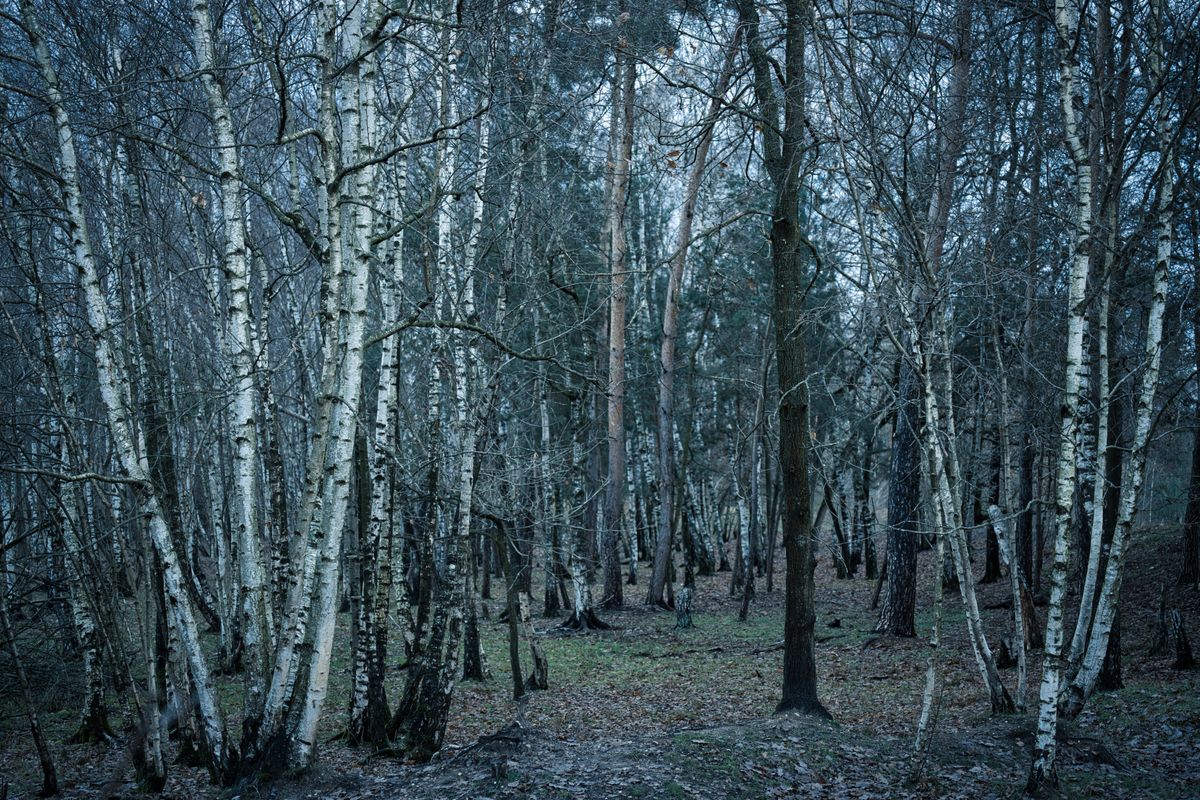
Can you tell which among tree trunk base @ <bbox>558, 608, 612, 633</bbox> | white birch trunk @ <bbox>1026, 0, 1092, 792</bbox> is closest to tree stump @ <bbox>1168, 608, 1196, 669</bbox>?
white birch trunk @ <bbox>1026, 0, 1092, 792</bbox>

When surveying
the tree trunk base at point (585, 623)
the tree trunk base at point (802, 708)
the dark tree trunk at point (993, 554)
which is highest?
the dark tree trunk at point (993, 554)

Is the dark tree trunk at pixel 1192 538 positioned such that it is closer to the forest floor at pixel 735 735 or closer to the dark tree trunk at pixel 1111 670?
the forest floor at pixel 735 735

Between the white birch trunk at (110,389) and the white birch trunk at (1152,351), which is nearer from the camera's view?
the white birch trunk at (110,389)

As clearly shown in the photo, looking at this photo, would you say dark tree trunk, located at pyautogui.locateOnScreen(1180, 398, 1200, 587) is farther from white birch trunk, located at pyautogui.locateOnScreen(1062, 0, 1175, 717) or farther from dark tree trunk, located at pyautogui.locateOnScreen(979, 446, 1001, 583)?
white birch trunk, located at pyautogui.locateOnScreen(1062, 0, 1175, 717)

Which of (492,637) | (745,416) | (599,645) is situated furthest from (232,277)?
(745,416)

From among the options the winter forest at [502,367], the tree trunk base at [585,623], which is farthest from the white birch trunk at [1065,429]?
the tree trunk base at [585,623]

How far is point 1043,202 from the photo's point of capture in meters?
9.64

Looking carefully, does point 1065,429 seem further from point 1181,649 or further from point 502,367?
point 1181,649

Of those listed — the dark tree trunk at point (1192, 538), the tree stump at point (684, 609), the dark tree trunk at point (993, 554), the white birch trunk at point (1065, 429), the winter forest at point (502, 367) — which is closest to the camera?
the white birch trunk at point (1065, 429)

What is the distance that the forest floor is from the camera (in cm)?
657

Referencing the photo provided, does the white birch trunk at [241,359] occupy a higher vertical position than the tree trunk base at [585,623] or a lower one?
higher

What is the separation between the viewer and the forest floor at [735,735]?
259 inches

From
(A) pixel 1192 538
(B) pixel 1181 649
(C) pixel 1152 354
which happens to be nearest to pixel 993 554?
(A) pixel 1192 538

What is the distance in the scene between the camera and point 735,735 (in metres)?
A: 7.47
